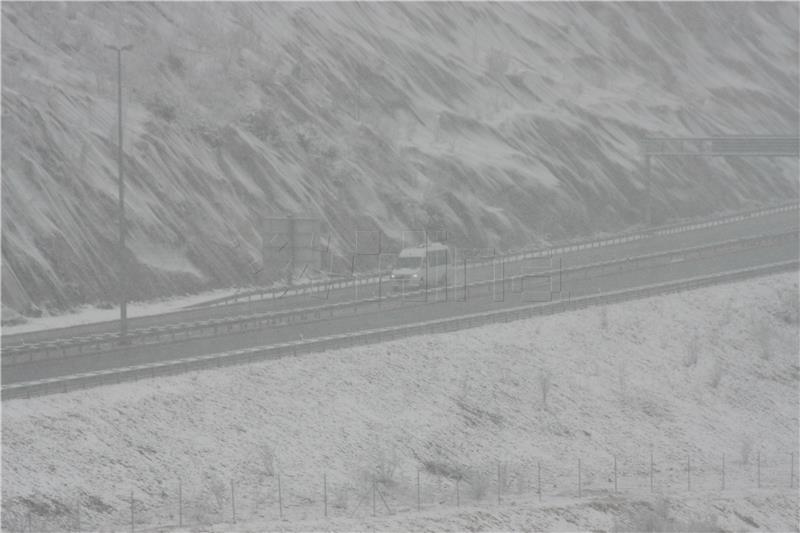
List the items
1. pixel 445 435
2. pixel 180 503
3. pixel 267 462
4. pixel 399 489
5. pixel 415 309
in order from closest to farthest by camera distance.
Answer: pixel 180 503 < pixel 267 462 < pixel 399 489 < pixel 445 435 < pixel 415 309

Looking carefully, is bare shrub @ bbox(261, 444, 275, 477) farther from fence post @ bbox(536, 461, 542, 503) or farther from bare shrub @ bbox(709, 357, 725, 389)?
bare shrub @ bbox(709, 357, 725, 389)

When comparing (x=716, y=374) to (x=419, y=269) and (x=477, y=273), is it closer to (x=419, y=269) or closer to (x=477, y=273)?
(x=419, y=269)

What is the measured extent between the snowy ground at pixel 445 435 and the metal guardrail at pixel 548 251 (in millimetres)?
9721

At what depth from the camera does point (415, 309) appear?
2216 inches

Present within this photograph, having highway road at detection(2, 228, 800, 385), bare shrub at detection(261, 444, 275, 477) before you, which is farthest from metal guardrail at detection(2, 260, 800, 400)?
bare shrub at detection(261, 444, 275, 477)

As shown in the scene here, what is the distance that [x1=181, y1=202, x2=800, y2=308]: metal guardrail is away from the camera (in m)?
58.5

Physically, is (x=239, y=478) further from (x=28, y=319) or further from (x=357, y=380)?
(x=28, y=319)

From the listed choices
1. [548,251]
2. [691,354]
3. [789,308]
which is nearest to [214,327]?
[691,354]

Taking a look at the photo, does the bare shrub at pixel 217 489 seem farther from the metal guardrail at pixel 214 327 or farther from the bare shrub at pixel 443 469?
the metal guardrail at pixel 214 327

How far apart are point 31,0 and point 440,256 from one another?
2521 cm

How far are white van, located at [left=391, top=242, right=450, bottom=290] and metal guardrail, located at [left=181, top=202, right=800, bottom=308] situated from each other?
3.13 ft

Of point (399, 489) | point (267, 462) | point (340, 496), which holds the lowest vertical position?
point (340, 496)

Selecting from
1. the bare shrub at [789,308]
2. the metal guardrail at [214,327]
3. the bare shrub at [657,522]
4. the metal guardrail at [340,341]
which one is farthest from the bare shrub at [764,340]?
the bare shrub at [657,522]

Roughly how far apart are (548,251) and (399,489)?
125 ft
